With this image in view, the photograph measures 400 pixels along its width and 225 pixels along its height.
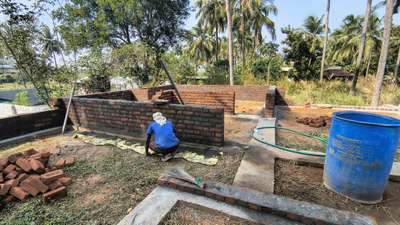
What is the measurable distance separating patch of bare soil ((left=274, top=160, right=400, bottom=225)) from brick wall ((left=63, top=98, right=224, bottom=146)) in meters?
1.27

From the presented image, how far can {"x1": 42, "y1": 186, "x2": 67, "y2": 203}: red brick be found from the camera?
87.9 inches

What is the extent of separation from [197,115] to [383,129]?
249 cm

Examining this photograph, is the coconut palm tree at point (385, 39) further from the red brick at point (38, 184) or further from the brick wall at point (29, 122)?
the brick wall at point (29, 122)

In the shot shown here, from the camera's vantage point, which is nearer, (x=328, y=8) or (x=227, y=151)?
(x=227, y=151)

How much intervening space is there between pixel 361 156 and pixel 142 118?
353 centimetres

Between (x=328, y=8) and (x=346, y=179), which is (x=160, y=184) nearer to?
(x=346, y=179)

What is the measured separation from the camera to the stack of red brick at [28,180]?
90.6 inches

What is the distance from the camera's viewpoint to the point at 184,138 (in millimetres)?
3869

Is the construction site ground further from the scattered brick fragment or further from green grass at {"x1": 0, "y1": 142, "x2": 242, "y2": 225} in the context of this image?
the scattered brick fragment

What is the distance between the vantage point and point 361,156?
2.06 m

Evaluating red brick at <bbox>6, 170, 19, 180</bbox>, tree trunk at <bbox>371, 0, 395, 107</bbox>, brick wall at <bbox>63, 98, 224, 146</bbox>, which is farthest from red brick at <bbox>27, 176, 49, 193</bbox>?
tree trunk at <bbox>371, 0, 395, 107</bbox>

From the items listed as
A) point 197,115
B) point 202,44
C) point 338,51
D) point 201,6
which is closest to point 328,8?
point 201,6

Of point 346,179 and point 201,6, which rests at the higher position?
point 201,6

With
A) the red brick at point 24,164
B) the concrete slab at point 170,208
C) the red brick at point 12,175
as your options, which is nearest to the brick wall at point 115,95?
the red brick at point 24,164
